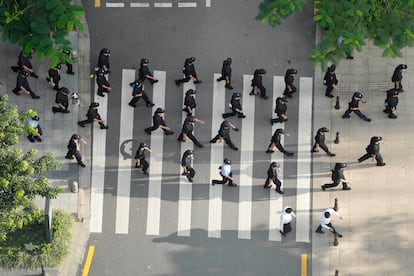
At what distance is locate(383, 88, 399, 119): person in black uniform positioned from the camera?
2558cm

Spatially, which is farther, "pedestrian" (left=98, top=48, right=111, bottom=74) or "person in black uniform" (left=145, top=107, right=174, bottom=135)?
"pedestrian" (left=98, top=48, right=111, bottom=74)

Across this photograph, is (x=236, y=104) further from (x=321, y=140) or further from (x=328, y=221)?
(x=328, y=221)

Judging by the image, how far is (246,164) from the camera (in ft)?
86.4

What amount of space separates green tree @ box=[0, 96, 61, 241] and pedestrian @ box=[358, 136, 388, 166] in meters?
10.2

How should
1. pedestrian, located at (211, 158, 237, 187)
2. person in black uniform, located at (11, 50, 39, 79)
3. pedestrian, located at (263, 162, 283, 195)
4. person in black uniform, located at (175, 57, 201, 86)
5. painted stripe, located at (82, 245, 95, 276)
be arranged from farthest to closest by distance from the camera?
person in black uniform, located at (11, 50, 39, 79), person in black uniform, located at (175, 57, 201, 86), painted stripe, located at (82, 245, 95, 276), pedestrian, located at (211, 158, 237, 187), pedestrian, located at (263, 162, 283, 195)

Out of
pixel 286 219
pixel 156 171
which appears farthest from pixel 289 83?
pixel 156 171

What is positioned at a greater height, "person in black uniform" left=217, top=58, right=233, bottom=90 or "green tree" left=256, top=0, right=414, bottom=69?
"green tree" left=256, top=0, right=414, bottom=69

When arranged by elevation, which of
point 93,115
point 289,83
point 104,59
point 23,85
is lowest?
point 93,115

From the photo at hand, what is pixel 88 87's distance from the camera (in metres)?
27.4

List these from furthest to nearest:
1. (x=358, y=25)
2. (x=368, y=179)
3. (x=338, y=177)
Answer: (x=368, y=179) < (x=338, y=177) < (x=358, y=25)

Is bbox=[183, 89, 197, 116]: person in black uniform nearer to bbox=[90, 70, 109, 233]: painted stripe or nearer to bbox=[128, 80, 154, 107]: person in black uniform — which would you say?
bbox=[128, 80, 154, 107]: person in black uniform

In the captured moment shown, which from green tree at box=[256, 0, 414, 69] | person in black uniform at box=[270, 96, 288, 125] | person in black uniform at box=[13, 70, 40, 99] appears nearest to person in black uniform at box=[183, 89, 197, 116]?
person in black uniform at box=[270, 96, 288, 125]

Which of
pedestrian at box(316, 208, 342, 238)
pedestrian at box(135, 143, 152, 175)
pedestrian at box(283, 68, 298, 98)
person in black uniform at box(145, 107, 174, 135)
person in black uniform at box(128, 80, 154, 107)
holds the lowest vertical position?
pedestrian at box(316, 208, 342, 238)

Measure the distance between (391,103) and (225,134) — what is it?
18.4 feet
